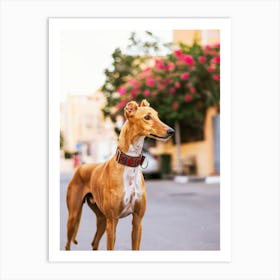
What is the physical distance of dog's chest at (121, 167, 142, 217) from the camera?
3266 millimetres

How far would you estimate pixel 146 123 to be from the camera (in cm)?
328

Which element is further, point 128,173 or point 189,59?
point 189,59

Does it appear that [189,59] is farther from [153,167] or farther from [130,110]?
[130,110]

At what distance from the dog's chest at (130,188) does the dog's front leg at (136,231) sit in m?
0.10

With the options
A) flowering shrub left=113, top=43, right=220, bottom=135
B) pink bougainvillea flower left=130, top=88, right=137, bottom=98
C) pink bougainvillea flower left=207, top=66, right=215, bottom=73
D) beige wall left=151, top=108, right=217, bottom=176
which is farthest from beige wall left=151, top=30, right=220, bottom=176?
pink bougainvillea flower left=130, top=88, right=137, bottom=98

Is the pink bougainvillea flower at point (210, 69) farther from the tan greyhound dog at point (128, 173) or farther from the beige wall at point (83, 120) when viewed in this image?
the tan greyhound dog at point (128, 173)

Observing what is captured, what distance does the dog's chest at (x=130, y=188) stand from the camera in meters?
3.27

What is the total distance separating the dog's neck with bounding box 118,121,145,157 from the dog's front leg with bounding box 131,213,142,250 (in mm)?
409

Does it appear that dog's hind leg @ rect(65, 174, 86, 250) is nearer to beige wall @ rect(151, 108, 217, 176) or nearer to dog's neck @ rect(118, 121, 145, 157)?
dog's neck @ rect(118, 121, 145, 157)
